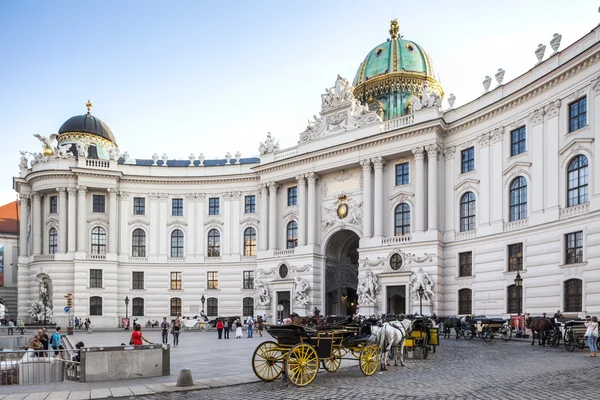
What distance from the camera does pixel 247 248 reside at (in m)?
61.6

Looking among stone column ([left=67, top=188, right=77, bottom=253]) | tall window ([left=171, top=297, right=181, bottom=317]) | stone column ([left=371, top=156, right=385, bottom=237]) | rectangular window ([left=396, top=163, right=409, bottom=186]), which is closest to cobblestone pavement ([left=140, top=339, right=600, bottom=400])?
stone column ([left=371, top=156, right=385, bottom=237])

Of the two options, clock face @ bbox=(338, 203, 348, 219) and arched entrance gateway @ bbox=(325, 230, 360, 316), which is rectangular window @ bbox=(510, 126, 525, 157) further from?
arched entrance gateway @ bbox=(325, 230, 360, 316)

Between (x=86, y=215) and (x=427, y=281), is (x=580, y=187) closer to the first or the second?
(x=427, y=281)

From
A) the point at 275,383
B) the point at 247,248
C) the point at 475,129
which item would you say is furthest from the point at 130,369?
the point at 247,248

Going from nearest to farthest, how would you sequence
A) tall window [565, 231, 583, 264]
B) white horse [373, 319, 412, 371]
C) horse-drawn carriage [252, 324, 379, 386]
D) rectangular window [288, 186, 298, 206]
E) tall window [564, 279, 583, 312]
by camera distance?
horse-drawn carriage [252, 324, 379, 386] → white horse [373, 319, 412, 371] → tall window [564, 279, 583, 312] → tall window [565, 231, 583, 264] → rectangular window [288, 186, 298, 206]

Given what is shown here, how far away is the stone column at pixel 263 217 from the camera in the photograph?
5769cm

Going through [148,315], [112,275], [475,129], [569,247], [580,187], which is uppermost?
→ [475,129]

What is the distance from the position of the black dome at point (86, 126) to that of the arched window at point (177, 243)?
50.7ft

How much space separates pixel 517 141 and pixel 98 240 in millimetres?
41630

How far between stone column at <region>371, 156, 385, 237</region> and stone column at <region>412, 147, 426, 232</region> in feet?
10.3

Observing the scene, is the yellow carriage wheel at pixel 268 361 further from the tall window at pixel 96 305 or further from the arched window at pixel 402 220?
the tall window at pixel 96 305

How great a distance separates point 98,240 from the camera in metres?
61.1

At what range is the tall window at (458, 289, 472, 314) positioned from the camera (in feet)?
141

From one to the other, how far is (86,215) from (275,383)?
49.4 m
